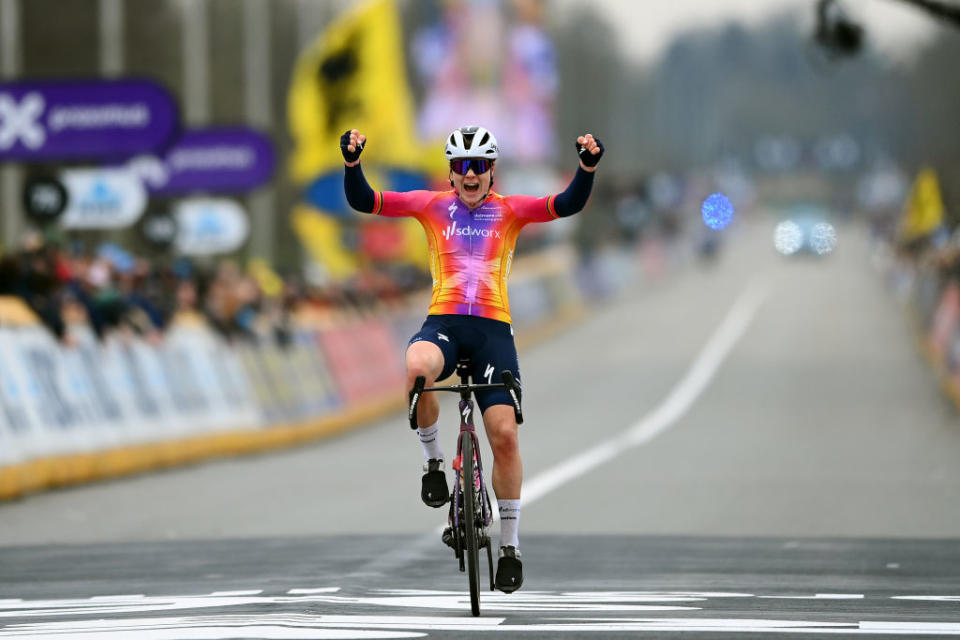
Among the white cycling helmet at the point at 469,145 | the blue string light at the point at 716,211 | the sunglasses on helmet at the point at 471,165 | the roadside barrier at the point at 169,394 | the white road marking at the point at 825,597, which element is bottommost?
the white road marking at the point at 825,597

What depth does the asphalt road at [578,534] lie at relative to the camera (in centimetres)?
904

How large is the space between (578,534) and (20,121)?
6.80 meters

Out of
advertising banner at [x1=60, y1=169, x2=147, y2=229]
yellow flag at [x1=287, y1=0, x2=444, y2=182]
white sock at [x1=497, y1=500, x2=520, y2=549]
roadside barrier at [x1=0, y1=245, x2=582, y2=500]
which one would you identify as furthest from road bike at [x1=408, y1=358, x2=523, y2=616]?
yellow flag at [x1=287, y1=0, x2=444, y2=182]

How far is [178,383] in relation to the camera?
21703mm

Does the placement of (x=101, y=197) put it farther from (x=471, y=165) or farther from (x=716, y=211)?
(x=716, y=211)

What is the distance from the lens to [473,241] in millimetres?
10016

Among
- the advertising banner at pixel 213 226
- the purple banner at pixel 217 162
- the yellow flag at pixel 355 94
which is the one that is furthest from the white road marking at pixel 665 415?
the yellow flag at pixel 355 94

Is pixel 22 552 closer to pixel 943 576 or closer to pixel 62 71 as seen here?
pixel 943 576

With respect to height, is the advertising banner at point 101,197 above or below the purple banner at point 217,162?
below

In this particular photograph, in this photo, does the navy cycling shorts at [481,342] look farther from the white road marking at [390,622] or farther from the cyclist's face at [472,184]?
the white road marking at [390,622]

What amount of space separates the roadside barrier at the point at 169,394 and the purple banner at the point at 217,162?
186 centimetres

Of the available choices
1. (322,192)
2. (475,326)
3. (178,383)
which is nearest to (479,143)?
(475,326)

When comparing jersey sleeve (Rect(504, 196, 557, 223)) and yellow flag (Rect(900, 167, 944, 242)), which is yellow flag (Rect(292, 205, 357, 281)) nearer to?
jersey sleeve (Rect(504, 196, 557, 223))

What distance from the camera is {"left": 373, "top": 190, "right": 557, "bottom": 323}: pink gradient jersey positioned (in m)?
9.95
